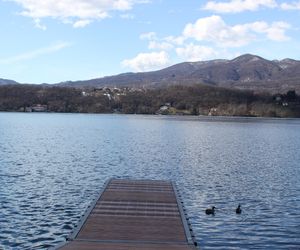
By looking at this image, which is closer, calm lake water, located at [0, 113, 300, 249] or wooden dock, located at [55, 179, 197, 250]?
wooden dock, located at [55, 179, 197, 250]

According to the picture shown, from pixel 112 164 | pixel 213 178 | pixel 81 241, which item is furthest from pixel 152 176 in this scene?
pixel 81 241

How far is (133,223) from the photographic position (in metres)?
21.5

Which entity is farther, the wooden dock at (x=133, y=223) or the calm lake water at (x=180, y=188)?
the calm lake water at (x=180, y=188)

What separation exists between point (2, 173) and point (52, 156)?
1595 centimetres

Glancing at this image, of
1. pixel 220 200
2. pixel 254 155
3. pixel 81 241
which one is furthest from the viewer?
pixel 254 155

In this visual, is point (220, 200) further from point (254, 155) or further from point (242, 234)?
point (254, 155)

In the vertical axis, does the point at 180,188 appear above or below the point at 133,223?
below

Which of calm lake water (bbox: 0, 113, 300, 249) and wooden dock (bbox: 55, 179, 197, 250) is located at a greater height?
wooden dock (bbox: 55, 179, 197, 250)

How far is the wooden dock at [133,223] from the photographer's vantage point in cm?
1783

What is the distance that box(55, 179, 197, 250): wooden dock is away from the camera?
58.5ft

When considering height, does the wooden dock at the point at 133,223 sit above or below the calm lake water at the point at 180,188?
above

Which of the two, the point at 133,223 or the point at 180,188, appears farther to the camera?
the point at 180,188

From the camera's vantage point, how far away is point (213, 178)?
41.8m

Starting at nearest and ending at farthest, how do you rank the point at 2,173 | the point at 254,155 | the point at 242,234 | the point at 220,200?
the point at 242,234 → the point at 220,200 → the point at 2,173 → the point at 254,155
